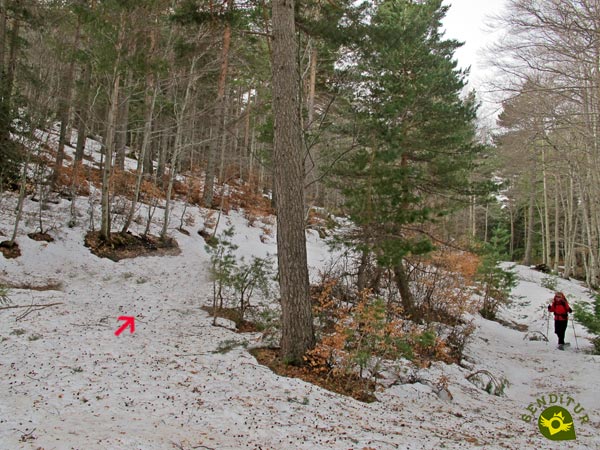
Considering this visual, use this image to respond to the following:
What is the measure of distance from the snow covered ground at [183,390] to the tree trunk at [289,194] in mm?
775

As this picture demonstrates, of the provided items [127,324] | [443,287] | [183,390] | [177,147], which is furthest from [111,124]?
[443,287]

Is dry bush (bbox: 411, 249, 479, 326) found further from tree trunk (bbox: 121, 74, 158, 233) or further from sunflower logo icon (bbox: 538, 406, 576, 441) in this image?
tree trunk (bbox: 121, 74, 158, 233)

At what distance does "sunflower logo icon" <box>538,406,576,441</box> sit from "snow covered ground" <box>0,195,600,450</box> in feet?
0.43

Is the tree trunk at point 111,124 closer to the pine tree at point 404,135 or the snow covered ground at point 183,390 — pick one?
the snow covered ground at point 183,390

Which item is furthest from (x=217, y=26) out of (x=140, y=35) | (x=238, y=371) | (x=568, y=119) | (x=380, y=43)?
(x=568, y=119)

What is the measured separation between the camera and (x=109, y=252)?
33.8ft

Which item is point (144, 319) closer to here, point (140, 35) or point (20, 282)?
point (20, 282)

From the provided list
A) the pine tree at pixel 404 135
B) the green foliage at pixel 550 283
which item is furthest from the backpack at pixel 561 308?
the green foliage at pixel 550 283

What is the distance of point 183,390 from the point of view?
4.29 m

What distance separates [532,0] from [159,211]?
40.0ft

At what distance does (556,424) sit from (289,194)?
4.86m

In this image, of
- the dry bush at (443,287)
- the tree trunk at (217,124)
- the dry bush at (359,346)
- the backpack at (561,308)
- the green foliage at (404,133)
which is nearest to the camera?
the dry bush at (359,346)

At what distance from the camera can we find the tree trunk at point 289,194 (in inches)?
218

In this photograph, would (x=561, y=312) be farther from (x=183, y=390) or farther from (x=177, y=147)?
(x=177, y=147)
